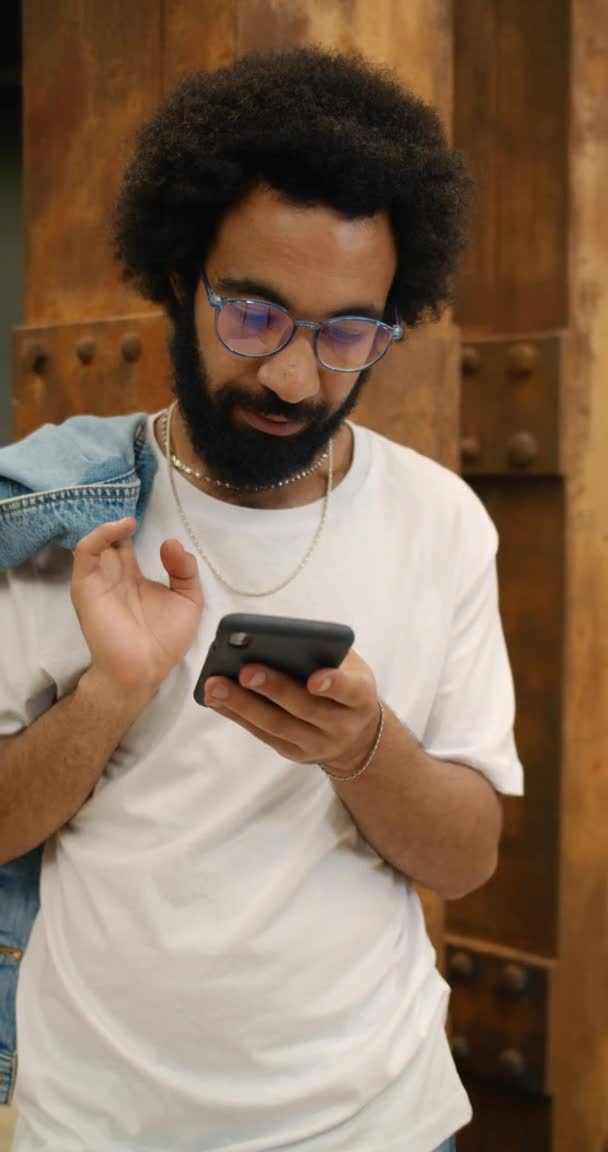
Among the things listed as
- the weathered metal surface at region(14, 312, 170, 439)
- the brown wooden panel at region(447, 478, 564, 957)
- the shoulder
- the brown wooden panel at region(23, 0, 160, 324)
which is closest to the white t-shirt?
the shoulder

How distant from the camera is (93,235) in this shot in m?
2.00

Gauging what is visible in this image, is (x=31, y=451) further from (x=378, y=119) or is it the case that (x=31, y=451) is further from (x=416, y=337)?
(x=416, y=337)

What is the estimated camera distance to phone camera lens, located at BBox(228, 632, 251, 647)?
1.07 metres

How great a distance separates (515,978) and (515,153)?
1638mm

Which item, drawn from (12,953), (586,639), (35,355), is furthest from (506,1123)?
(35,355)

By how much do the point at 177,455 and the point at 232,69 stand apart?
1.50ft

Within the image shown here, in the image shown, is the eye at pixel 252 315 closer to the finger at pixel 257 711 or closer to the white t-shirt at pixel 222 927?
the white t-shirt at pixel 222 927

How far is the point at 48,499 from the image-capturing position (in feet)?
4.35

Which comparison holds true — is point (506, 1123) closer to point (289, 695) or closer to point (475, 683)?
point (475, 683)

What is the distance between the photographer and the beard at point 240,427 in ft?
4.54

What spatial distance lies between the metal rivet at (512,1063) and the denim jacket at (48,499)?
1.36m

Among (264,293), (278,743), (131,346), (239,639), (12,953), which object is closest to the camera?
(239,639)

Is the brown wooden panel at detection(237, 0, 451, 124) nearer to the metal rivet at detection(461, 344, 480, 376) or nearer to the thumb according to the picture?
the metal rivet at detection(461, 344, 480, 376)

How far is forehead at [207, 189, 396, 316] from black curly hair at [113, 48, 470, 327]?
0.06 feet
